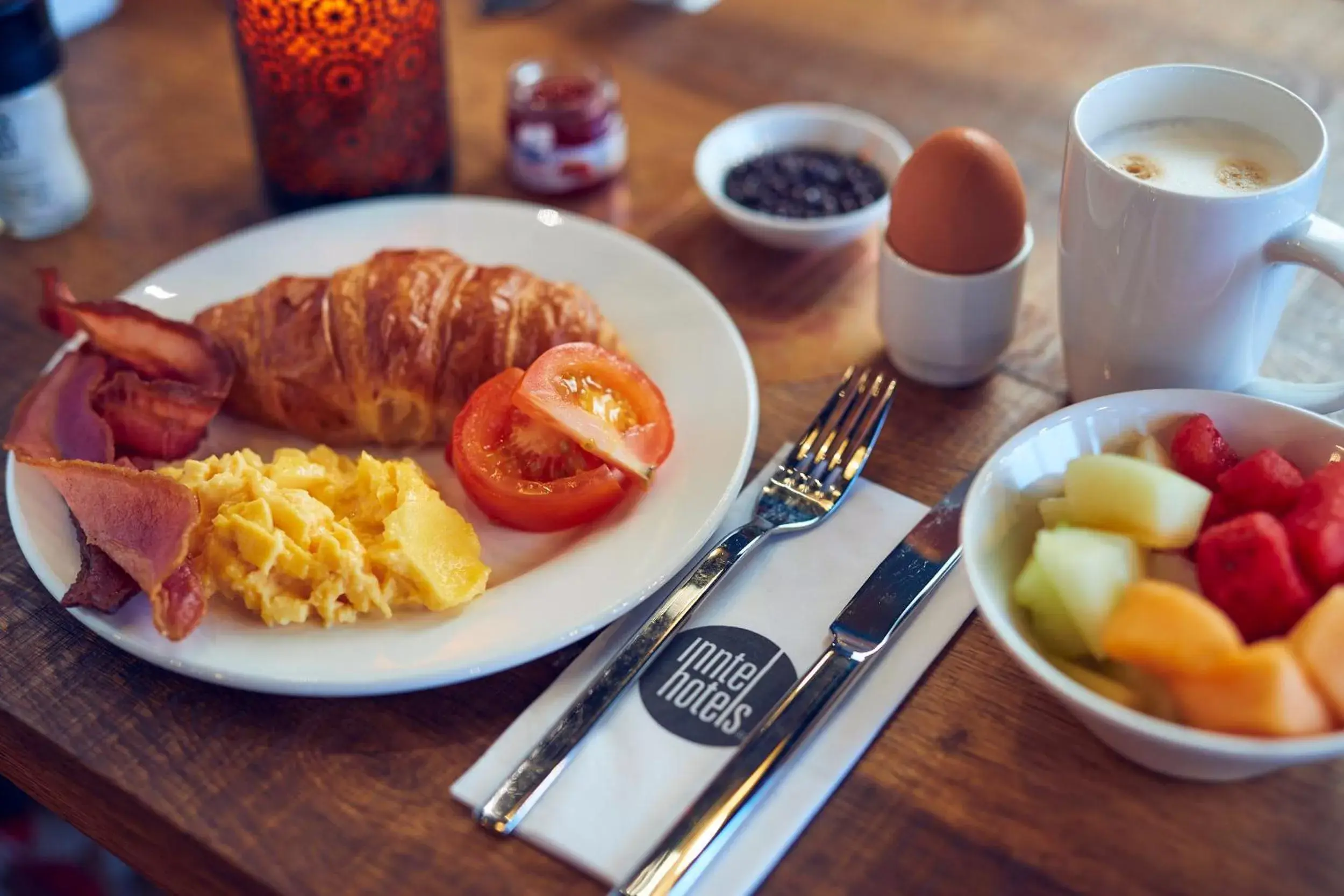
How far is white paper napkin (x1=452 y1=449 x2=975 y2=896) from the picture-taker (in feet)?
3.26

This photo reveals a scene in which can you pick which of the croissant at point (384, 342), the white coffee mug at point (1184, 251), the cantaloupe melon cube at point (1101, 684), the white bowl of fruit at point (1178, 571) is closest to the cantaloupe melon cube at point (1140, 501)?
the white bowl of fruit at point (1178, 571)

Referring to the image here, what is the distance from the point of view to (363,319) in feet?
4.64

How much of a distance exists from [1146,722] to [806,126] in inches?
46.4

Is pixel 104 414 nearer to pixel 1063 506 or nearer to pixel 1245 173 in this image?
pixel 1063 506

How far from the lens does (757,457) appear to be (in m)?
1.40

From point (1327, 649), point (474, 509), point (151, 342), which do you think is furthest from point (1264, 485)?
point (151, 342)

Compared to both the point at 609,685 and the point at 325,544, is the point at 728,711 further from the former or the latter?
the point at 325,544

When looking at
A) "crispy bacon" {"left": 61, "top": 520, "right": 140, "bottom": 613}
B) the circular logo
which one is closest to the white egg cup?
the circular logo

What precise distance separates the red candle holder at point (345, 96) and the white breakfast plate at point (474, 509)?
0.33 ft

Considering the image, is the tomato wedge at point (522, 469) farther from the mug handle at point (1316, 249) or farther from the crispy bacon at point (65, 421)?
the mug handle at point (1316, 249)

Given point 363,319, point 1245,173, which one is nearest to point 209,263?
point 363,319

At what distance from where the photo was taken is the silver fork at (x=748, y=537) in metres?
1.04

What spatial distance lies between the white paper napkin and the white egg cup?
0.26 m

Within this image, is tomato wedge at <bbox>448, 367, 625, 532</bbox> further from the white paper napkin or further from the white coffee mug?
the white coffee mug
